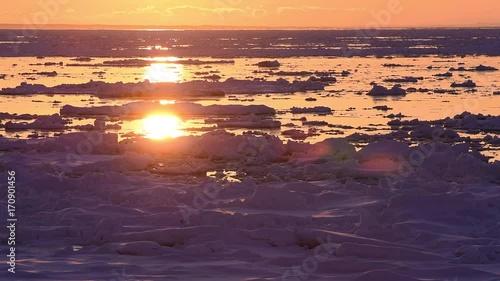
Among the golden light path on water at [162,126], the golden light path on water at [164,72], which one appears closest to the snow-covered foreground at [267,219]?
the golden light path on water at [162,126]

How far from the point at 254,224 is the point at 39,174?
134 inches

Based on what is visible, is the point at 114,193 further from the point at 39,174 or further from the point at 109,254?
the point at 109,254

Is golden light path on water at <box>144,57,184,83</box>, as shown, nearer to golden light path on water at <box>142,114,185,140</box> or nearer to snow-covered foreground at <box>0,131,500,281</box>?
golden light path on water at <box>142,114,185,140</box>

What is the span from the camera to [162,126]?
1759 cm

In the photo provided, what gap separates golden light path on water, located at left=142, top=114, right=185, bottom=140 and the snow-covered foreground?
3710 mm

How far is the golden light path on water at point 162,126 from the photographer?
1588 cm

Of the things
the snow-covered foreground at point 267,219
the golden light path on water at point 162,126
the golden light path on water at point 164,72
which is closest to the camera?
the snow-covered foreground at point 267,219

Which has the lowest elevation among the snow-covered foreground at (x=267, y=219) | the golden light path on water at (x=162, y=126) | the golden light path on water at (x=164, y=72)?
the snow-covered foreground at (x=267, y=219)

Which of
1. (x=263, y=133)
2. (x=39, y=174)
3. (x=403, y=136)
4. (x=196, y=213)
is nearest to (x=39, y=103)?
(x=263, y=133)

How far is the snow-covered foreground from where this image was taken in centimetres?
639

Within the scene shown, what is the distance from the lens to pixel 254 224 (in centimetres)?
768

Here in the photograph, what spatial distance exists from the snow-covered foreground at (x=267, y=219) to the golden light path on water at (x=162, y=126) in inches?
146

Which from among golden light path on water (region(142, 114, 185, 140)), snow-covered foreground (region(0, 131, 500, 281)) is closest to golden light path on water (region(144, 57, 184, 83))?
golden light path on water (region(142, 114, 185, 140))

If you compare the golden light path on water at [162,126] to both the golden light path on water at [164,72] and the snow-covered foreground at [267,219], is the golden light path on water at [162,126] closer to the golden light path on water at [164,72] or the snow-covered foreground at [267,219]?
the snow-covered foreground at [267,219]
